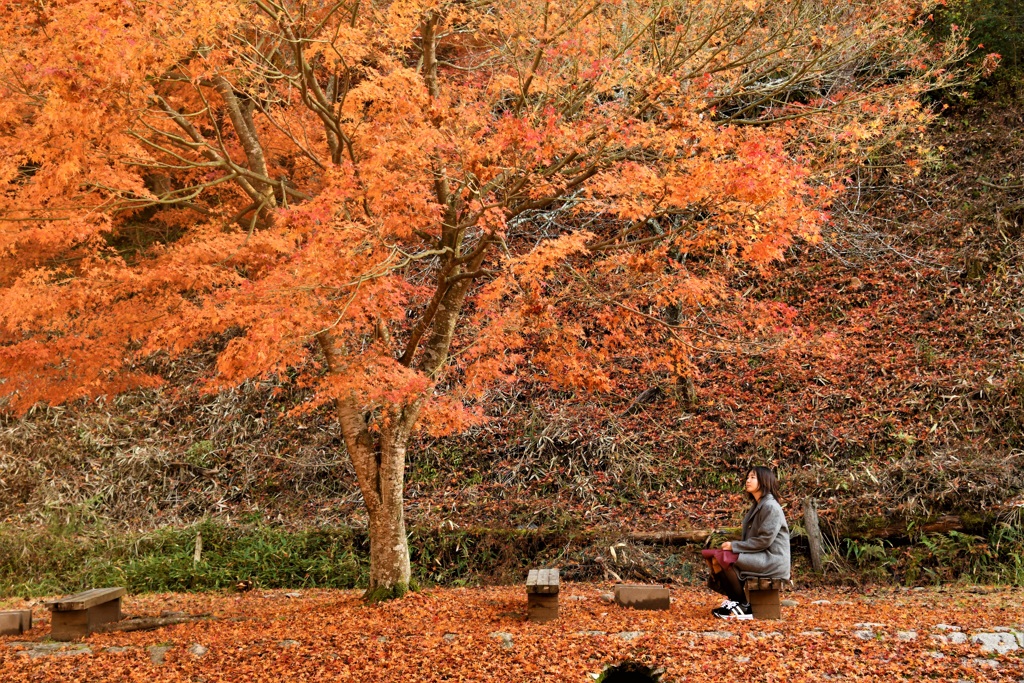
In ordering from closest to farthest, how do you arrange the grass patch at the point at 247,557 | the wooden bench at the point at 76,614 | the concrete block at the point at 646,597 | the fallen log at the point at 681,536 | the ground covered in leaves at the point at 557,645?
the ground covered in leaves at the point at 557,645
the wooden bench at the point at 76,614
the concrete block at the point at 646,597
the fallen log at the point at 681,536
the grass patch at the point at 247,557

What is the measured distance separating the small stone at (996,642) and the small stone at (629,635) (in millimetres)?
2076

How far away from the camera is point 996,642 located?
536 centimetres

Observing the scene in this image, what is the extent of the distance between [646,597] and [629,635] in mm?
1349

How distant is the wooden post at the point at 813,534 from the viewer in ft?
29.6

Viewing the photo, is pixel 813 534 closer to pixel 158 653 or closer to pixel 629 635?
pixel 629 635

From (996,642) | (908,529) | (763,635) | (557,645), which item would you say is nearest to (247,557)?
(557,645)

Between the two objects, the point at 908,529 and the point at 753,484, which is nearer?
the point at 753,484

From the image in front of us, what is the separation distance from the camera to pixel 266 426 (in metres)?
12.8

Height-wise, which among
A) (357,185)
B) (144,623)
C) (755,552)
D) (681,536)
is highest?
(357,185)

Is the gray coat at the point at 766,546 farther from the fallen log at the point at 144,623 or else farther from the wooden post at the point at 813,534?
the fallen log at the point at 144,623

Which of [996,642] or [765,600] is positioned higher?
[765,600]

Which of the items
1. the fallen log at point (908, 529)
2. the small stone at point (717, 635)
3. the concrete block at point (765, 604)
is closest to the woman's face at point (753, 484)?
the concrete block at point (765, 604)

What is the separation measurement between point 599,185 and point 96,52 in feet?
12.8

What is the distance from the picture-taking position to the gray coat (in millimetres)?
6223
